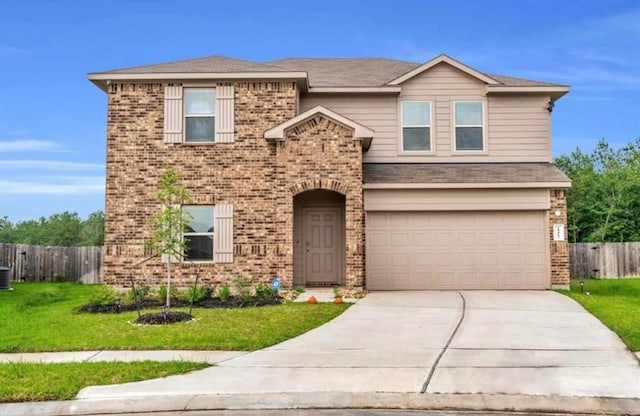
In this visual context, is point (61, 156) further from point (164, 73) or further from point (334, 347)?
point (334, 347)

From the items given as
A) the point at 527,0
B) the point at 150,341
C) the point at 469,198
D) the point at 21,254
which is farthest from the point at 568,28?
the point at 21,254

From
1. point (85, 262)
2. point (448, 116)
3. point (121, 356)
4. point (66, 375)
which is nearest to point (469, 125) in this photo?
point (448, 116)

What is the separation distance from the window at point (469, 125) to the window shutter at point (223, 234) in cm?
687

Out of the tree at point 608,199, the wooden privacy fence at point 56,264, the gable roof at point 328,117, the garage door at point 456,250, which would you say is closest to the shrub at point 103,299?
the gable roof at point 328,117

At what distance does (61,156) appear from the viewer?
114ft

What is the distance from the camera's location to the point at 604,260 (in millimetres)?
22266

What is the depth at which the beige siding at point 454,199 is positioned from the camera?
50.4 feet

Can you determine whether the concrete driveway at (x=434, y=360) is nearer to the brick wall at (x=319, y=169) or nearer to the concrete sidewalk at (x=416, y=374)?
the concrete sidewalk at (x=416, y=374)

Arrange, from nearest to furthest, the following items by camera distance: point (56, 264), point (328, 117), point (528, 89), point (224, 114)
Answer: point (328, 117), point (224, 114), point (528, 89), point (56, 264)

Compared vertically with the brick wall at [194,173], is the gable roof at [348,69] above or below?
above

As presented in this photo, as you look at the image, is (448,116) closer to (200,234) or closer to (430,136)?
(430,136)

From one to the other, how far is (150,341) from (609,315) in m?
8.50

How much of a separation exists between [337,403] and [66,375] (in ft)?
10.8

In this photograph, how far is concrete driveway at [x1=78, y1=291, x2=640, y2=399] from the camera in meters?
6.38
